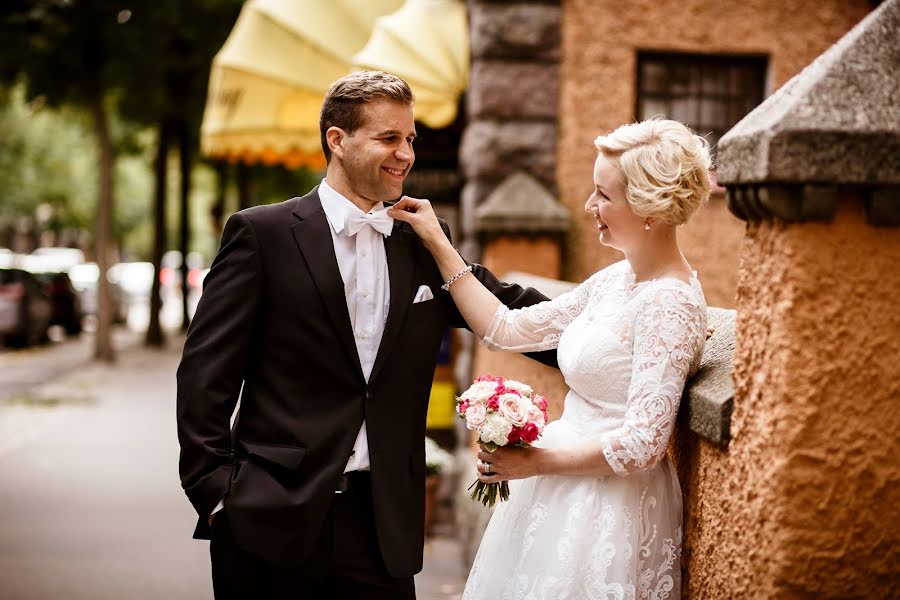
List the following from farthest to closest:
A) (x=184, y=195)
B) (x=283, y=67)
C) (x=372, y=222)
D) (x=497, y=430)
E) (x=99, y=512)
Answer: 1. (x=184, y=195)
2. (x=283, y=67)
3. (x=99, y=512)
4. (x=372, y=222)
5. (x=497, y=430)

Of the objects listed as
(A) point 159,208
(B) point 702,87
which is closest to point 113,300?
(A) point 159,208

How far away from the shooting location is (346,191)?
3.20 m

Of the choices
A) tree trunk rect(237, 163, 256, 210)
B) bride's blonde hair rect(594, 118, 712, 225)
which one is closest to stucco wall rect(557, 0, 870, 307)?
bride's blonde hair rect(594, 118, 712, 225)

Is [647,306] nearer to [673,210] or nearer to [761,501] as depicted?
[673,210]

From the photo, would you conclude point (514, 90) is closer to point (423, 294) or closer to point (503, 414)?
point (423, 294)

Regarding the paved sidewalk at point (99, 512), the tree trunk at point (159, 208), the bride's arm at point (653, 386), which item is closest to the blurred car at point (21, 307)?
the tree trunk at point (159, 208)

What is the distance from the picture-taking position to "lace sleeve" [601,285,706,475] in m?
2.69

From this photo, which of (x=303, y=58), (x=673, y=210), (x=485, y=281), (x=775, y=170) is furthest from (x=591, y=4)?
(x=775, y=170)

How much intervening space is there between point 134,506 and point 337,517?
240 inches

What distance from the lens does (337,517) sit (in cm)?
300

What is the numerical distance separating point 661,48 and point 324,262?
5.48 metres

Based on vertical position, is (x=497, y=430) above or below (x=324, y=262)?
below

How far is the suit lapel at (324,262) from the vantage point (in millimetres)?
2980

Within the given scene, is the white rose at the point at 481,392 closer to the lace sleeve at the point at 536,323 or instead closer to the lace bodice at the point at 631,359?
the lace bodice at the point at 631,359
